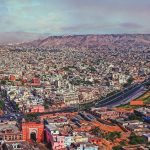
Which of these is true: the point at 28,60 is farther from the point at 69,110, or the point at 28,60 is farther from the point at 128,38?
the point at 128,38

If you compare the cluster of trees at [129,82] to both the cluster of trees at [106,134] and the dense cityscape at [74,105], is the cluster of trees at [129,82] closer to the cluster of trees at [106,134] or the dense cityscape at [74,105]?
the dense cityscape at [74,105]

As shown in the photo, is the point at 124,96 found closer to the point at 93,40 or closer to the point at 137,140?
the point at 137,140

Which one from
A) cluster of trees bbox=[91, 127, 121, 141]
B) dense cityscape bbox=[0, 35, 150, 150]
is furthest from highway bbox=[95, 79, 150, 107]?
cluster of trees bbox=[91, 127, 121, 141]

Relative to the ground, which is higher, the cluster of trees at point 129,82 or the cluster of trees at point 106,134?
the cluster of trees at point 129,82

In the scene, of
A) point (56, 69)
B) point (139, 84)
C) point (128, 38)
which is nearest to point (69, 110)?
point (139, 84)

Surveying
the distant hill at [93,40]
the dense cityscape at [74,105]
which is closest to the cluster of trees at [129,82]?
the dense cityscape at [74,105]
